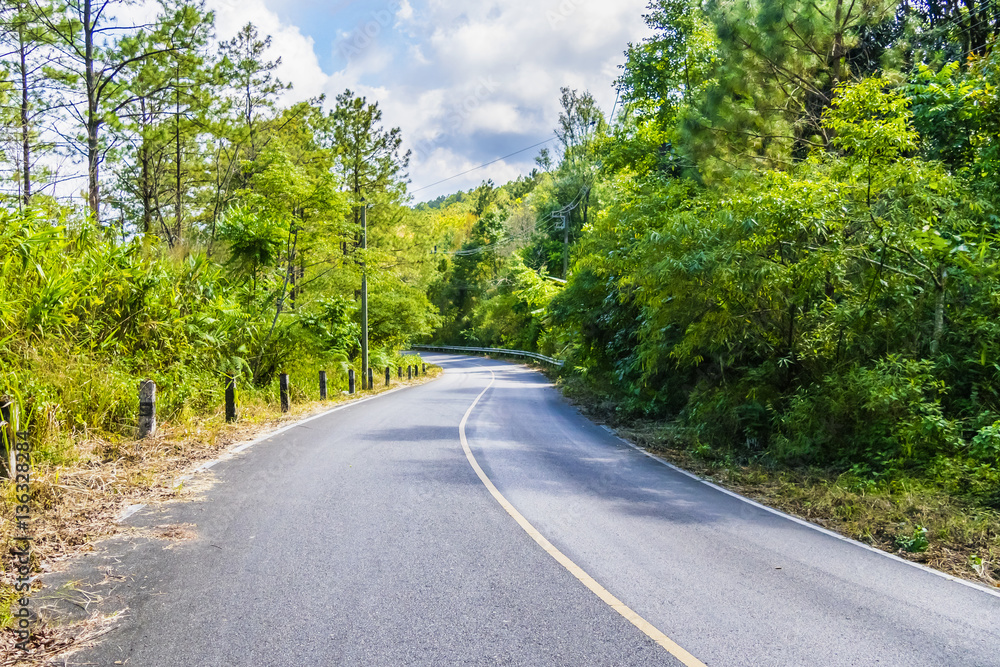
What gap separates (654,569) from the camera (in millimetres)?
4992

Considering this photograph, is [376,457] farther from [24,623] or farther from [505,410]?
[505,410]

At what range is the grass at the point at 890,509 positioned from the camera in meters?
5.77

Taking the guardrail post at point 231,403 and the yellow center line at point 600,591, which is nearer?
the yellow center line at point 600,591

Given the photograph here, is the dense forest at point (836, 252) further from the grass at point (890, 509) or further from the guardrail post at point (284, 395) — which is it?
the guardrail post at point (284, 395)

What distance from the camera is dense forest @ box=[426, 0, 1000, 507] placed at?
7785mm

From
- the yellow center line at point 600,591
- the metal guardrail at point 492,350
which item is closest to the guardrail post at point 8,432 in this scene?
the yellow center line at point 600,591

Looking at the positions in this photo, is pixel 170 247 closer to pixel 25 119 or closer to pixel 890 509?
pixel 25 119

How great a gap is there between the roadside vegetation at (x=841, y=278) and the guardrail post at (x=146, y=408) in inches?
304

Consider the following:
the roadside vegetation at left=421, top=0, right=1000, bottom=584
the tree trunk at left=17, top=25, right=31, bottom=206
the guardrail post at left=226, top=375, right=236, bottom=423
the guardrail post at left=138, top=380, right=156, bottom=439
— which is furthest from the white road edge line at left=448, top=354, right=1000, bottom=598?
the tree trunk at left=17, top=25, right=31, bottom=206

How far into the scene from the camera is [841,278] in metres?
9.09

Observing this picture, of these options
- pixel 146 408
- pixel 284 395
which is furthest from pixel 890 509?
pixel 284 395

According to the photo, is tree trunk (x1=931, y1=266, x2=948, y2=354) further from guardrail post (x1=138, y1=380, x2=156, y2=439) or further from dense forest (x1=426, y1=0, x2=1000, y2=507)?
guardrail post (x1=138, y1=380, x2=156, y2=439)

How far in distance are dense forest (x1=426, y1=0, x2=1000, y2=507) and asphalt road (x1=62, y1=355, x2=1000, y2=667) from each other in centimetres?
226

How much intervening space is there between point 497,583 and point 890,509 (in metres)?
4.69
